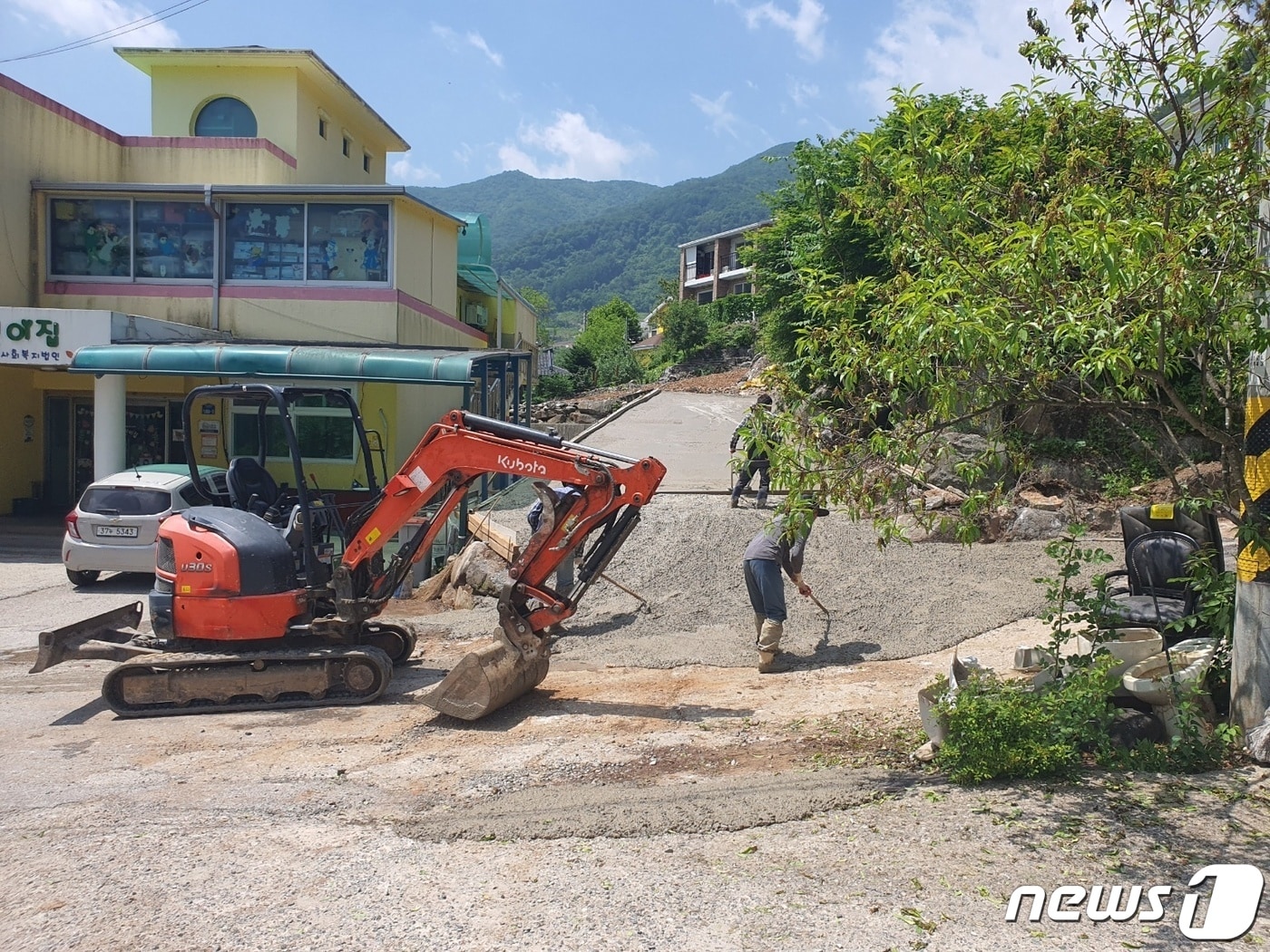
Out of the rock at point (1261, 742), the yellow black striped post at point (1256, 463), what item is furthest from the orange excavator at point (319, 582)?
the rock at point (1261, 742)

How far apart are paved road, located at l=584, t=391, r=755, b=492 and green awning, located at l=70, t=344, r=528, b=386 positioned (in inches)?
160

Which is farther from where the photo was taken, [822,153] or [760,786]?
[822,153]

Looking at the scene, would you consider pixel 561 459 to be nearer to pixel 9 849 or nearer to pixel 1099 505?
pixel 9 849

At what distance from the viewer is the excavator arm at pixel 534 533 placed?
7812 mm

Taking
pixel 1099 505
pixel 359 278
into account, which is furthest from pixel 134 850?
pixel 359 278

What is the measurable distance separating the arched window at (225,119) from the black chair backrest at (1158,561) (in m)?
21.8

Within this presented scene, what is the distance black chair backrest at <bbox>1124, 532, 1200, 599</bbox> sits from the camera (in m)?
7.46

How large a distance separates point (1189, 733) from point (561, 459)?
178 inches

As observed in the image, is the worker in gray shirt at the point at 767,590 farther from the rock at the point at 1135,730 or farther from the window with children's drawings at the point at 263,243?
the window with children's drawings at the point at 263,243

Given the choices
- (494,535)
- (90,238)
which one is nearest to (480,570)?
(494,535)

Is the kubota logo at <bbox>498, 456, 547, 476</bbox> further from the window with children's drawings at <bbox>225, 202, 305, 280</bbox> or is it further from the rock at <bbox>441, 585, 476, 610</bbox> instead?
the window with children's drawings at <bbox>225, 202, 305, 280</bbox>

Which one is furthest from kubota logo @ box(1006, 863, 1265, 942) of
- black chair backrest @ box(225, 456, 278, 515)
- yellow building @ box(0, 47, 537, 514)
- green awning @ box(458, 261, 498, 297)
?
green awning @ box(458, 261, 498, 297)

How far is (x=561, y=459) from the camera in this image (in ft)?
26.1

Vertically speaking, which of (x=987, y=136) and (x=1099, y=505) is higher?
(x=987, y=136)
